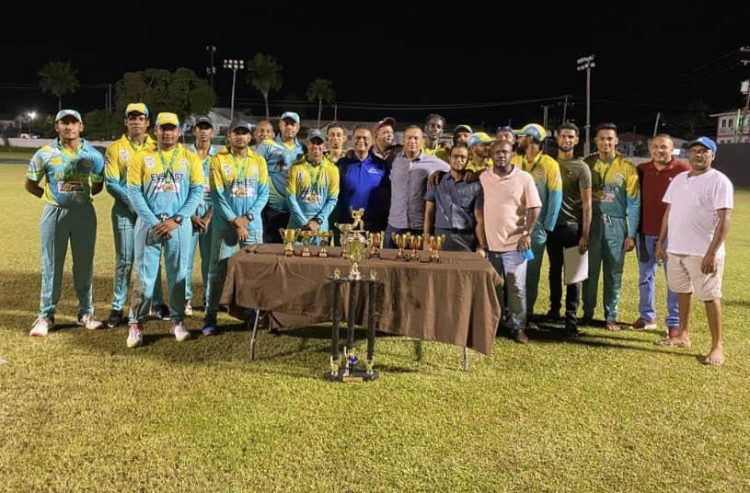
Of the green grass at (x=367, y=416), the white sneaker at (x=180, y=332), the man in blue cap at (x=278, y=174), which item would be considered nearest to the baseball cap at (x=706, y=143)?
the green grass at (x=367, y=416)

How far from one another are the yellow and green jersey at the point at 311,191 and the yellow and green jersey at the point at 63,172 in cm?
184

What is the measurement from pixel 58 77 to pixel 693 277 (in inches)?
3810

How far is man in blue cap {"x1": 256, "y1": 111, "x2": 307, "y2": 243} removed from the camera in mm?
6336

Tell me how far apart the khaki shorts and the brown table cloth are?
1790 mm

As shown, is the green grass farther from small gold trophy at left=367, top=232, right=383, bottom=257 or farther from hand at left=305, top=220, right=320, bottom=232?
hand at left=305, top=220, right=320, bottom=232

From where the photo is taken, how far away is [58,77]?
279ft

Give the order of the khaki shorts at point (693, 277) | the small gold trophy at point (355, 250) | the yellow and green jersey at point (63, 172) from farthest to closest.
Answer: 1. the yellow and green jersey at point (63, 172)
2. the khaki shorts at point (693, 277)
3. the small gold trophy at point (355, 250)

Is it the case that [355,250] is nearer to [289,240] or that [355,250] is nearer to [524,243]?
[289,240]

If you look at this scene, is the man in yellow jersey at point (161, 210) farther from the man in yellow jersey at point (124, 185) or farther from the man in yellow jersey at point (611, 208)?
the man in yellow jersey at point (611, 208)

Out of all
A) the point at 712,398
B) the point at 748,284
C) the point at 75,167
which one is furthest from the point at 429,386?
the point at 748,284

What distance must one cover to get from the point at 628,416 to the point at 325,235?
2590mm

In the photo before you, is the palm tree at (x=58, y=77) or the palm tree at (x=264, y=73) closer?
the palm tree at (x=264, y=73)

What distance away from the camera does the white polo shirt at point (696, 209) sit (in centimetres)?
484

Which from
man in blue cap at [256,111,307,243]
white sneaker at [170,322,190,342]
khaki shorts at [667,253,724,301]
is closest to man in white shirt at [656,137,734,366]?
khaki shorts at [667,253,724,301]
